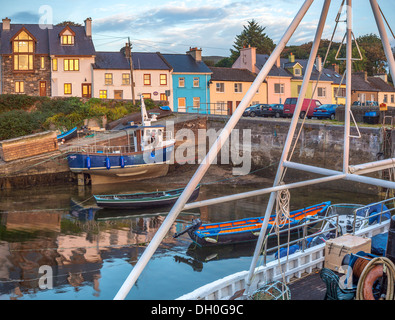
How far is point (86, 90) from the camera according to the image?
48.9m

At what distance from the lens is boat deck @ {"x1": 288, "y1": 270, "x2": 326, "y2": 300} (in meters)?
7.90

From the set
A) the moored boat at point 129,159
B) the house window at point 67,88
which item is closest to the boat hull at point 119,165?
the moored boat at point 129,159

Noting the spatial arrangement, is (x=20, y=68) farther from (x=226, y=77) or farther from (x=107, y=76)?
(x=226, y=77)

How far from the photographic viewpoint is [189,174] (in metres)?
→ 32.5

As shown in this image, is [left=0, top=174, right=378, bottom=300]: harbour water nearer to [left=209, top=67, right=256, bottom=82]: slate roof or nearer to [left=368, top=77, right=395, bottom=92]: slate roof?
[left=209, top=67, right=256, bottom=82]: slate roof

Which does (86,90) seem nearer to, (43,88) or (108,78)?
(108,78)

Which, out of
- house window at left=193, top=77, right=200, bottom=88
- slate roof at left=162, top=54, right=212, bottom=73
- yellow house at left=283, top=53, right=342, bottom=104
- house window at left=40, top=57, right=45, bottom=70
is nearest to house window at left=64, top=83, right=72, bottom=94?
house window at left=40, top=57, right=45, bottom=70

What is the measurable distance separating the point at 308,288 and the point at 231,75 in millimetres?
46368

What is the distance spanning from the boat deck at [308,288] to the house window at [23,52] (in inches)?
1770

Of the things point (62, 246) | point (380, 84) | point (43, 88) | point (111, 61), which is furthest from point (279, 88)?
point (62, 246)

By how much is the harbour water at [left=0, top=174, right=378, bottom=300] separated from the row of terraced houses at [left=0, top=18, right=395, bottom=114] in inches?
926

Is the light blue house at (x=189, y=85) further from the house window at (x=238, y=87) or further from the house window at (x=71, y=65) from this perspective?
the house window at (x=71, y=65)

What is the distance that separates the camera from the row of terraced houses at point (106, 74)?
48.0 meters
